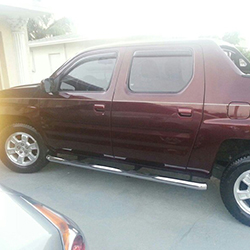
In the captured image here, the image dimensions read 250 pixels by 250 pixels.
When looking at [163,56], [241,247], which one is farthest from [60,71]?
[241,247]

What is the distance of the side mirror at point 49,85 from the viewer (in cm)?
334

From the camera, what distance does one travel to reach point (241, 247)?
2.40 metres

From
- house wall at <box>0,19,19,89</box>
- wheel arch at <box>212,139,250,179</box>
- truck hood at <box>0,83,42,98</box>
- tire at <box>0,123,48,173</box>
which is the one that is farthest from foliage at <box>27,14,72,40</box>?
wheel arch at <box>212,139,250,179</box>

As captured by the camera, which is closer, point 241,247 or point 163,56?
point 241,247

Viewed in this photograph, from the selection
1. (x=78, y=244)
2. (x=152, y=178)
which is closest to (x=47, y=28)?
(x=152, y=178)

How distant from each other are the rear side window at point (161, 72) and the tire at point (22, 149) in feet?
5.77

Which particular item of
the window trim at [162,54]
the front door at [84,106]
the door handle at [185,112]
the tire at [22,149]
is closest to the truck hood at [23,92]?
the front door at [84,106]

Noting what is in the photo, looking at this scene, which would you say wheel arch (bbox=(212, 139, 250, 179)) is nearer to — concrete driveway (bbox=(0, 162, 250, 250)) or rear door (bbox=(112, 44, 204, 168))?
rear door (bbox=(112, 44, 204, 168))

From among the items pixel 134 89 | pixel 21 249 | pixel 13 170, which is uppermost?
pixel 134 89

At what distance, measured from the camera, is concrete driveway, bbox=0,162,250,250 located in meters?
2.51

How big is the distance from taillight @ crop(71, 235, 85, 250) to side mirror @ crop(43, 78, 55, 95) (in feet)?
7.56

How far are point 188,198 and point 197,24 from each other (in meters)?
20.4

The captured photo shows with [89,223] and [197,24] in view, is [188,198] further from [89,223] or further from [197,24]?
[197,24]

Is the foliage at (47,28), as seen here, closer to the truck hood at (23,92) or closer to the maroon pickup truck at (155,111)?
the truck hood at (23,92)
